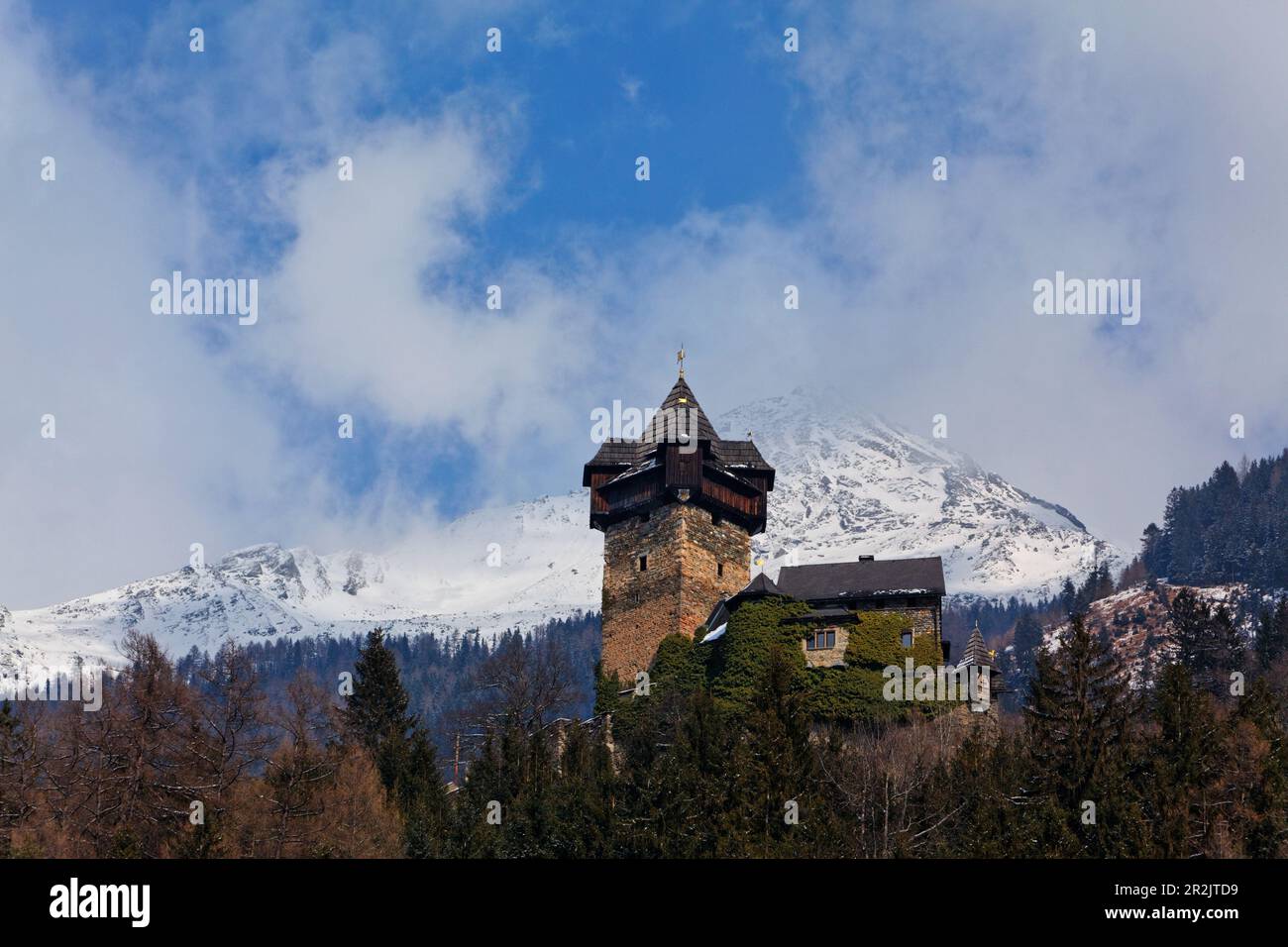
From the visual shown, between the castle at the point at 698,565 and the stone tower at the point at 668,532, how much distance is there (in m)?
0.04

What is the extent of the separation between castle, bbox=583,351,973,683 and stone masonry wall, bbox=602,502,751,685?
0.14ft

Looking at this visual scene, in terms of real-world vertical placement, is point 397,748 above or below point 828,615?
below

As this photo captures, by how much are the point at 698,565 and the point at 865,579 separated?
7.68m

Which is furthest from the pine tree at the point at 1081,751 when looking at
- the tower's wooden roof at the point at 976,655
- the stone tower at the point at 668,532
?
the stone tower at the point at 668,532

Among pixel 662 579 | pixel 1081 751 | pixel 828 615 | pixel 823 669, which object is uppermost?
pixel 662 579

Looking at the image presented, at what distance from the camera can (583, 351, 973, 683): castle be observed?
65562 millimetres

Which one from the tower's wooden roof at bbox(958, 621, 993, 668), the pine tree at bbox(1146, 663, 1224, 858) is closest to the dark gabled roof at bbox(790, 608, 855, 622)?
the tower's wooden roof at bbox(958, 621, 993, 668)

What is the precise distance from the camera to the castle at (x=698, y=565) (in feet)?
215

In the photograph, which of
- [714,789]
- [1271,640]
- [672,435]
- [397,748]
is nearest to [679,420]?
[672,435]

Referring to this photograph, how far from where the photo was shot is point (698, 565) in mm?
70688

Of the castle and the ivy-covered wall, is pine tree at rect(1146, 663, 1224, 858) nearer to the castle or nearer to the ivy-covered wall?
the ivy-covered wall

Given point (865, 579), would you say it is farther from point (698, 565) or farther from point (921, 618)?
point (698, 565)
